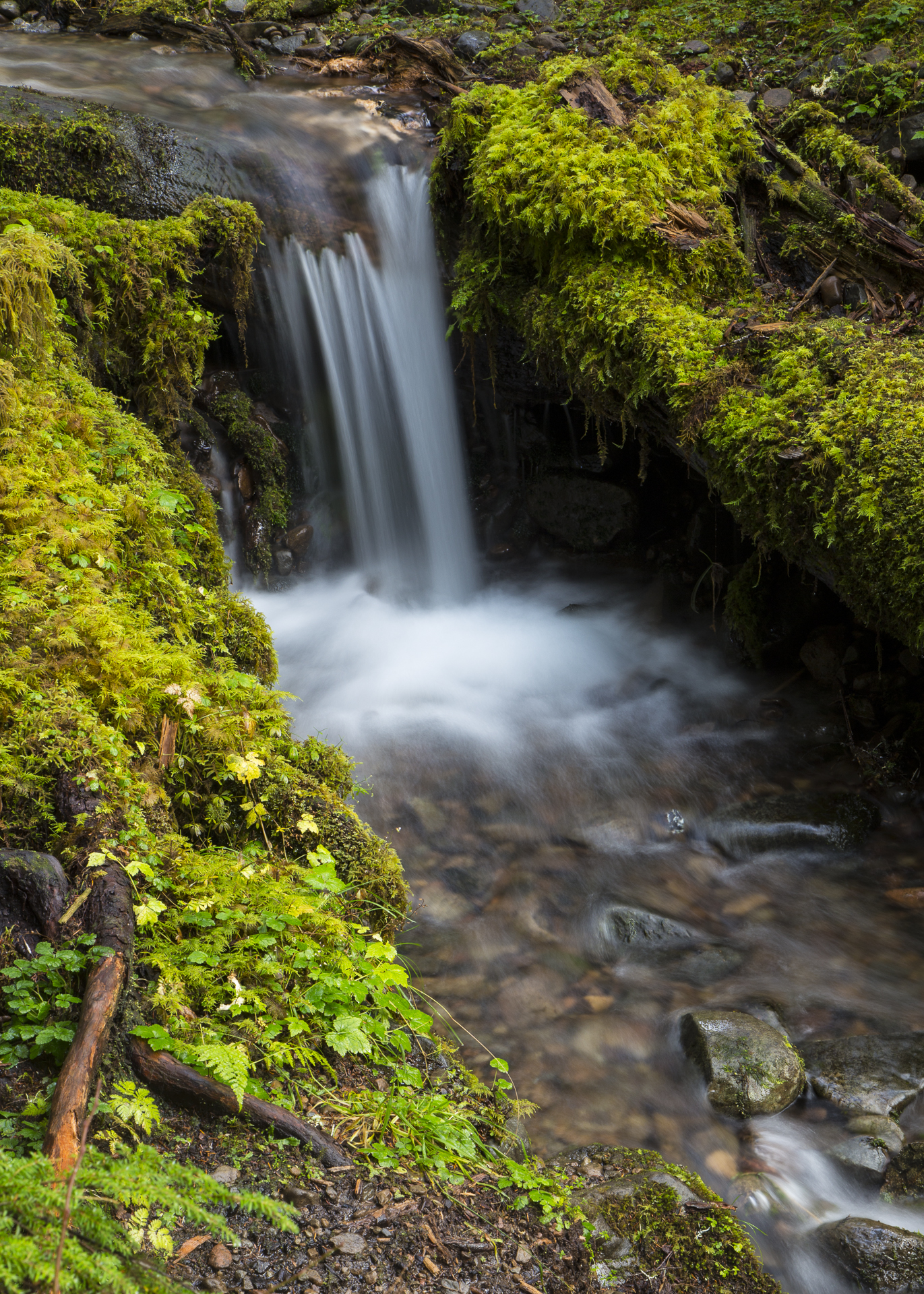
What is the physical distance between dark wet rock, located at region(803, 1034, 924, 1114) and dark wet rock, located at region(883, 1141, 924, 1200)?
18 centimetres

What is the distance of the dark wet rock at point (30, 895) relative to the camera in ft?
6.63

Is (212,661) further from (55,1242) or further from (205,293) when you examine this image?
(205,293)

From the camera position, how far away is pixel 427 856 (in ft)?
15.8

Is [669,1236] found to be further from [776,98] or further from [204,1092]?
[776,98]

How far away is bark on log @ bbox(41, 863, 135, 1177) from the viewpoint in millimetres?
1618

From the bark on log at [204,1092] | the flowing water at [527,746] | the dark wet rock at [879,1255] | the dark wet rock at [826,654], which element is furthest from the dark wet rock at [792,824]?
the bark on log at [204,1092]

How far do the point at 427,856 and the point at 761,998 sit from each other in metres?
1.93

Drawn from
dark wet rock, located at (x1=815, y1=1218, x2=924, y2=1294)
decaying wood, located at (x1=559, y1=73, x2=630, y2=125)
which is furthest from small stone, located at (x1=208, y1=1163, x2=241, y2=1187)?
decaying wood, located at (x1=559, y1=73, x2=630, y2=125)

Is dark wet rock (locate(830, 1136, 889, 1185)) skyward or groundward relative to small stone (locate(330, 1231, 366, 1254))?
groundward

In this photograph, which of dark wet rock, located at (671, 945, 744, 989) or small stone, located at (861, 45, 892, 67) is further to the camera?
small stone, located at (861, 45, 892, 67)

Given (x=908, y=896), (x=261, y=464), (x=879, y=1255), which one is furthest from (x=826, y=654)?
(x=261, y=464)

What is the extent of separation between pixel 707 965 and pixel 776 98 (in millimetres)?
6914

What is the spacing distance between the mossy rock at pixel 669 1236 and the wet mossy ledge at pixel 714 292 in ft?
8.85

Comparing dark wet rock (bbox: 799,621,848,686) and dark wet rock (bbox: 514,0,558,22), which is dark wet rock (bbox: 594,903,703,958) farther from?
dark wet rock (bbox: 514,0,558,22)
